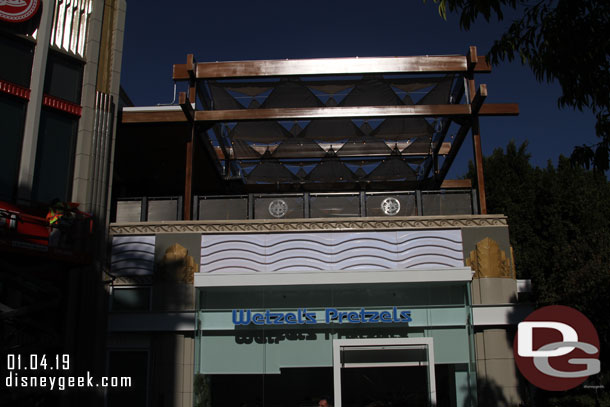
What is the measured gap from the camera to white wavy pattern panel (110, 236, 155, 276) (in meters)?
18.9

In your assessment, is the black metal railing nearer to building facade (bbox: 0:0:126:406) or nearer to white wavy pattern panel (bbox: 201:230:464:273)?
white wavy pattern panel (bbox: 201:230:464:273)

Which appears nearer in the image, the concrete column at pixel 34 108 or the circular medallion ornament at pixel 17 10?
the concrete column at pixel 34 108

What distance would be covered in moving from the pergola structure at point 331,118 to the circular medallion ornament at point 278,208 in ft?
8.65

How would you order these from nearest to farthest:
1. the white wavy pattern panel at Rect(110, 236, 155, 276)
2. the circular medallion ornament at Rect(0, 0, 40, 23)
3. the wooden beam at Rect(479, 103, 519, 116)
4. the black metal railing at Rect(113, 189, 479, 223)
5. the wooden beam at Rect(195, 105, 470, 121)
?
1. the circular medallion ornament at Rect(0, 0, 40, 23)
2. the white wavy pattern panel at Rect(110, 236, 155, 276)
3. the black metal railing at Rect(113, 189, 479, 223)
4. the wooden beam at Rect(479, 103, 519, 116)
5. the wooden beam at Rect(195, 105, 470, 121)

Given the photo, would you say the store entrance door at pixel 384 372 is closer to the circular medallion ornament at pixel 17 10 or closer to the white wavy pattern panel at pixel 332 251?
the white wavy pattern panel at pixel 332 251

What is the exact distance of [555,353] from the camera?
15180 millimetres

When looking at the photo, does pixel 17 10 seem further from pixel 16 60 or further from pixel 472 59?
pixel 472 59

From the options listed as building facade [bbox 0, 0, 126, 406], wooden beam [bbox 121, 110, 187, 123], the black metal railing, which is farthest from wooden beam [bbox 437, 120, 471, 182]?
building facade [bbox 0, 0, 126, 406]

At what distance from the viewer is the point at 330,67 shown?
2088cm

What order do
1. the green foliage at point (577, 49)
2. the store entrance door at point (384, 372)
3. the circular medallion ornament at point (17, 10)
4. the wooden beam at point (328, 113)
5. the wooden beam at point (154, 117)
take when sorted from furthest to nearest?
the wooden beam at point (154, 117), the wooden beam at point (328, 113), the circular medallion ornament at point (17, 10), the store entrance door at point (384, 372), the green foliage at point (577, 49)

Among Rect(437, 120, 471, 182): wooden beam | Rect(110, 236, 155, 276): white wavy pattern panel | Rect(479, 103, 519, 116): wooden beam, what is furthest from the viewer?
Rect(437, 120, 471, 182): wooden beam

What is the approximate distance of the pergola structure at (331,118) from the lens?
67.9 feet

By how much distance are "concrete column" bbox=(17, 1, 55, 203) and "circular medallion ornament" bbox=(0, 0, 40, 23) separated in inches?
14.3

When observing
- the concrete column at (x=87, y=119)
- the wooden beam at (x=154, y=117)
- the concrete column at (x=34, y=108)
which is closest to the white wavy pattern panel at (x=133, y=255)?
the concrete column at (x=87, y=119)
